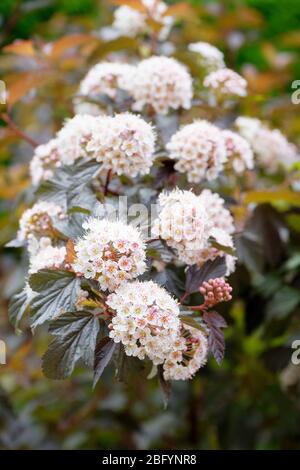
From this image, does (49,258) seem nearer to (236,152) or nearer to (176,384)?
(236,152)

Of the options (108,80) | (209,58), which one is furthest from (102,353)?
(209,58)

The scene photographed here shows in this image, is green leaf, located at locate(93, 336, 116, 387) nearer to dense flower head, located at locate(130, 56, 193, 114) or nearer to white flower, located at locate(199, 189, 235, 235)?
white flower, located at locate(199, 189, 235, 235)

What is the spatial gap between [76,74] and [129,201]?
102cm

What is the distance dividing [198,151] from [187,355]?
0.38 meters

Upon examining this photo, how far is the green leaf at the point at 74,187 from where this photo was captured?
1125 millimetres

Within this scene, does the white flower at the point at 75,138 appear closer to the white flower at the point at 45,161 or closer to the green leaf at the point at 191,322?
the white flower at the point at 45,161

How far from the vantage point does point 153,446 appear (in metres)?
1.94

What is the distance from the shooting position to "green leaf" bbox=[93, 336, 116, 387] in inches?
36.6

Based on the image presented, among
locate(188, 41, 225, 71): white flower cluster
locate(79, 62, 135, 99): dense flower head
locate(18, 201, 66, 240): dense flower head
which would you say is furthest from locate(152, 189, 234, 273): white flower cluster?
locate(188, 41, 225, 71): white flower cluster

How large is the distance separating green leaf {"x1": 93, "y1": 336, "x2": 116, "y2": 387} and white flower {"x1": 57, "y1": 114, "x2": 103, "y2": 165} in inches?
14.7

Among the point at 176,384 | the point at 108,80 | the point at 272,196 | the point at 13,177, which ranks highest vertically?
the point at 108,80

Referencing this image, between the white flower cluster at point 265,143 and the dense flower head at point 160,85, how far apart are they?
240 millimetres

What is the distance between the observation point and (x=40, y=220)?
1140mm

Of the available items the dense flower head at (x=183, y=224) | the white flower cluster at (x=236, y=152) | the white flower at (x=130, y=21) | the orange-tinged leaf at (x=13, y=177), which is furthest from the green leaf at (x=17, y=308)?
the white flower at (x=130, y=21)
